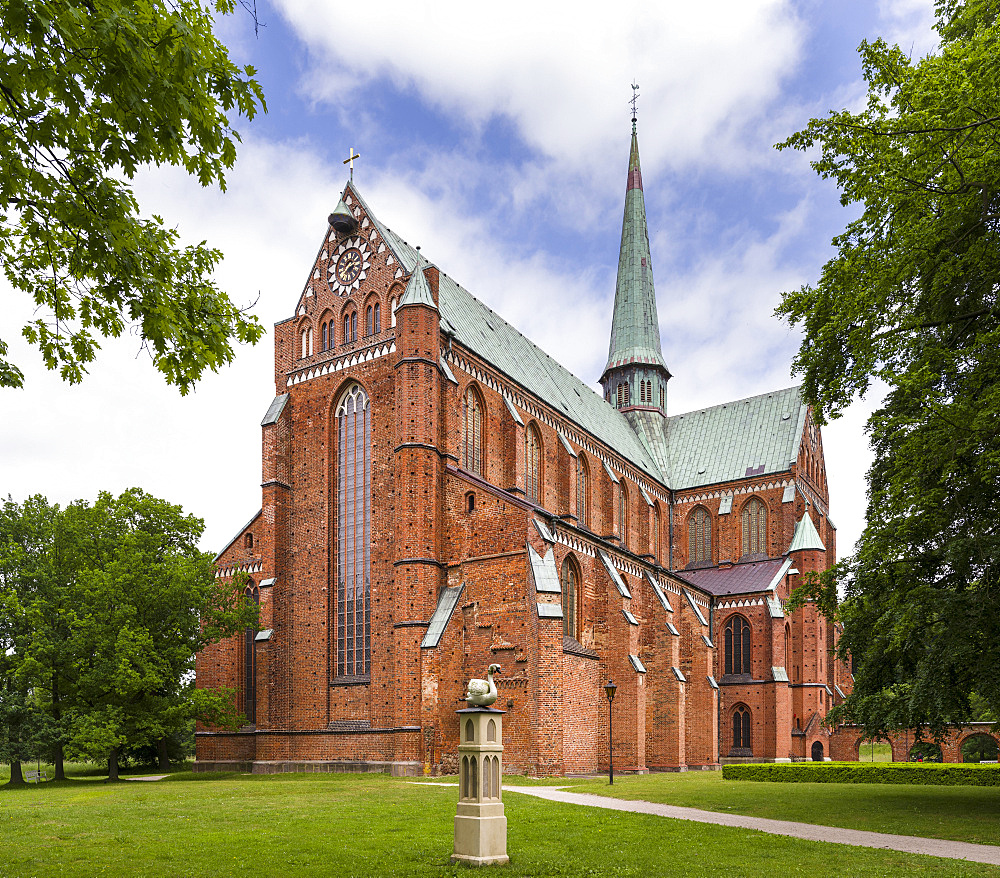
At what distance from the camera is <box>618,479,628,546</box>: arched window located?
4557 centimetres

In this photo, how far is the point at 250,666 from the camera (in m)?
33.8

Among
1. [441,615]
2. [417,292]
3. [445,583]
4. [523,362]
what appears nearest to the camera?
[441,615]

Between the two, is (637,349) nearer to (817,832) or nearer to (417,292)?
(417,292)

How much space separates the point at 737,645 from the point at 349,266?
27.1 metres

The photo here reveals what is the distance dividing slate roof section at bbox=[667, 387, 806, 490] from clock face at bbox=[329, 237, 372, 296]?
27.0 m

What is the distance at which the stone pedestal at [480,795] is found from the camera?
11438 mm

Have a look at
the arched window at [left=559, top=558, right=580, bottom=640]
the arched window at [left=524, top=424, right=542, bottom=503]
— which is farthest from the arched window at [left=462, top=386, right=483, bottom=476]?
the arched window at [left=559, top=558, right=580, bottom=640]

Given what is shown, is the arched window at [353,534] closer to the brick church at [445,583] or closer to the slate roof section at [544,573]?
the brick church at [445,583]

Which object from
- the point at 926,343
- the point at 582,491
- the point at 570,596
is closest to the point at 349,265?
the point at 570,596

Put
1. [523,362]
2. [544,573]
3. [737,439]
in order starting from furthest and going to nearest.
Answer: [737,439] → [523,362] → [544,573]

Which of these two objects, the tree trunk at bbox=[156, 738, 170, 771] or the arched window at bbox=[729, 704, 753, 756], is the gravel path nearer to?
the tree trunk at bbox=[156, 738, 170, 771]

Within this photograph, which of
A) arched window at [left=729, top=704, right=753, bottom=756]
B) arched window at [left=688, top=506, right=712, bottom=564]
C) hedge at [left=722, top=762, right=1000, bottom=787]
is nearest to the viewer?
hedge at [left=722, top=762, right=1000, bottom=787]

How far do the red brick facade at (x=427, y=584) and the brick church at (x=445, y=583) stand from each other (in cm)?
8

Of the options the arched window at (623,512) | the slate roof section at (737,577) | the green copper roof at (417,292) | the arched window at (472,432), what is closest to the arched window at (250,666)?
the arched window at (472,432)
